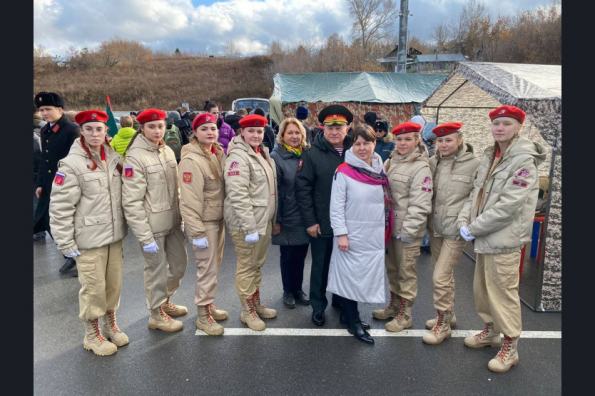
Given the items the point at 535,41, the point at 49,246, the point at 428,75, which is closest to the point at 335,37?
A: the point at 535,41

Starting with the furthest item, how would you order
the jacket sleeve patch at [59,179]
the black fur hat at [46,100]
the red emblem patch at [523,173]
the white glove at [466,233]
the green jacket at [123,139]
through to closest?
the green jacket at [123,139], the black fur hat at [46,100], the white glove at [466,233], the jacket sleeve patch at [59,179], the red emblem patch at [523,173]

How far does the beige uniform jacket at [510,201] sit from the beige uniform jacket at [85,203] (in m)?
3.00

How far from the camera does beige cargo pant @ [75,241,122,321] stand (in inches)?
126

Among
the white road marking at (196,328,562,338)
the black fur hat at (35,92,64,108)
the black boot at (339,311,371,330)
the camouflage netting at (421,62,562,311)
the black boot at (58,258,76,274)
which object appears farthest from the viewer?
the black boot at (58,258,76,274)

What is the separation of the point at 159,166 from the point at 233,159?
0.66 m

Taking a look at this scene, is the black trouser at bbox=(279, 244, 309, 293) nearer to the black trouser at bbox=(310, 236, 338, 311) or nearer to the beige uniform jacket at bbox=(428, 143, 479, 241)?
the black trouser at bbox=(310, 236, 338, 311)

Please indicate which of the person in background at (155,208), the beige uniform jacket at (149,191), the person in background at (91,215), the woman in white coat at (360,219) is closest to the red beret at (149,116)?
the person in background at (155,208)

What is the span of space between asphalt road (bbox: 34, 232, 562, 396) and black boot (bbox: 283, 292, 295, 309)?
0.08 meters

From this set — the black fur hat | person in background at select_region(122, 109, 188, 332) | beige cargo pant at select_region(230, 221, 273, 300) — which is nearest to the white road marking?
beige cargo pant at select_region(230, 221, 273, 300)

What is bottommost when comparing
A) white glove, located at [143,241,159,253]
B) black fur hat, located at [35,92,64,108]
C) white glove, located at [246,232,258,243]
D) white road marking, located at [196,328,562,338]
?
white road marking, located at [196,328,562,338]

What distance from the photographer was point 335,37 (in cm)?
3766

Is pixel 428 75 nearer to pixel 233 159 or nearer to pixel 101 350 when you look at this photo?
pixel 233 159

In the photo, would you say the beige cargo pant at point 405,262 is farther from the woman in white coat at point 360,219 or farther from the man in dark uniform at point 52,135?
the man in dark uniform at point 52,135

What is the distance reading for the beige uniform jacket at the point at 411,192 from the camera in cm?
340
